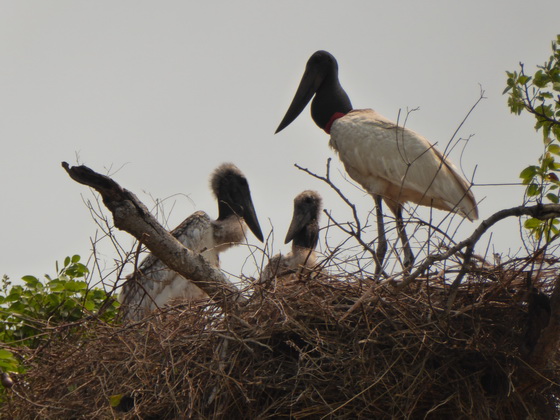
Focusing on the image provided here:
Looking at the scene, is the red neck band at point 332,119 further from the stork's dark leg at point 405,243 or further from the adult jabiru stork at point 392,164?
the stork's dark leg at point 405,243

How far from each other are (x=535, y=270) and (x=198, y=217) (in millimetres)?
3749

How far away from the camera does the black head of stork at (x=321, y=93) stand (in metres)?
8.22

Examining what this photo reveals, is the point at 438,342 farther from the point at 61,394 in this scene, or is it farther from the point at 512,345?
the point at 61,394

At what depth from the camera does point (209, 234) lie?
7691 mm

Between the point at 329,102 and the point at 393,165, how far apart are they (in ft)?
4.17

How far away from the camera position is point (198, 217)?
25.3ft

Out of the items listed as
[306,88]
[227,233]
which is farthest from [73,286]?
[306,88]

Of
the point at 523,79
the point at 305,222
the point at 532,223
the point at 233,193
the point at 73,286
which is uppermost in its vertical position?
the point at 233,193

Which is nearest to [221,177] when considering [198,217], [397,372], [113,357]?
[198,217]

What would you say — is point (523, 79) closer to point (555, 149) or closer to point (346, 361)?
point (555, 149)

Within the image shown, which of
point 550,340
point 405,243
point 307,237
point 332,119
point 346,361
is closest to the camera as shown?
point 550,340

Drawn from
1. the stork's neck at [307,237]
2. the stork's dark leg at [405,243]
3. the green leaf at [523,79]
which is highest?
the stork's neck at [307,237]

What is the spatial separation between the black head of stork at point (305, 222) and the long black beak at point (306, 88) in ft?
2.44

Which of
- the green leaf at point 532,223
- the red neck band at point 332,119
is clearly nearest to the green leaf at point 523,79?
the green leaf at point 532,223
